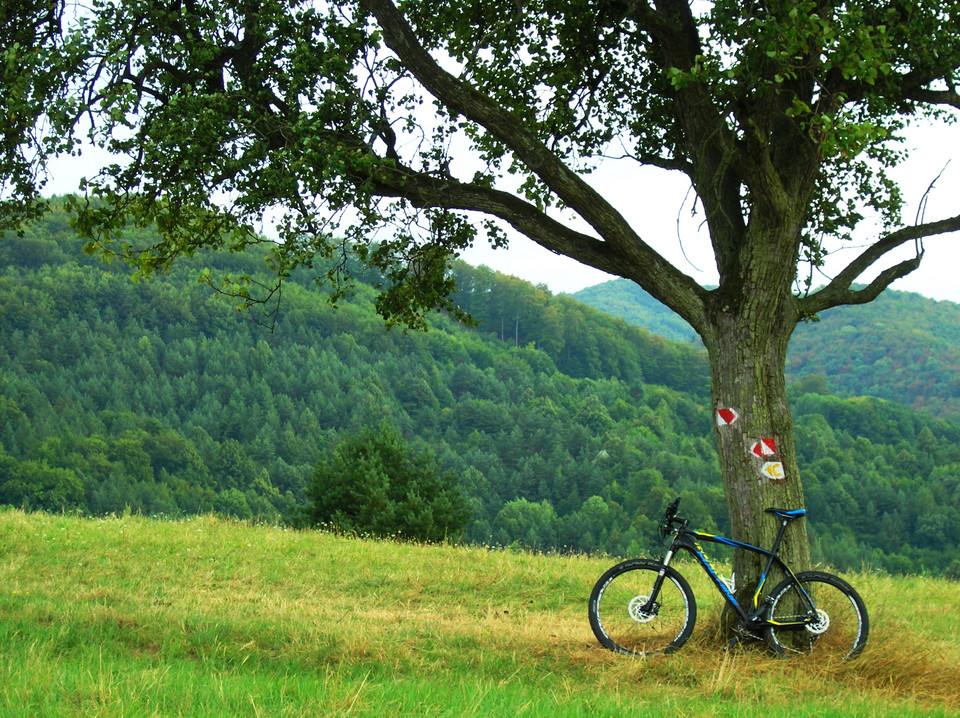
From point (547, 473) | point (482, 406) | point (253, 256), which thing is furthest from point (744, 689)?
point (253, 256)

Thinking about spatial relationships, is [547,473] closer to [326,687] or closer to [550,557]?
[550,557]

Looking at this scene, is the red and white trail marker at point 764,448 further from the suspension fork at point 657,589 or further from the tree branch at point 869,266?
the tree branch at point 869,266

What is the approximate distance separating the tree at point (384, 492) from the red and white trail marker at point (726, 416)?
69.6 ft

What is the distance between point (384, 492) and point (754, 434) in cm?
2402

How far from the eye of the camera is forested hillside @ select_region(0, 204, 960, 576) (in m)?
84.9

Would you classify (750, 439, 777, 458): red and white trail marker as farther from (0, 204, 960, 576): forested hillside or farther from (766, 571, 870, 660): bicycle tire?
(0, 204, 960, 576): forested hillside

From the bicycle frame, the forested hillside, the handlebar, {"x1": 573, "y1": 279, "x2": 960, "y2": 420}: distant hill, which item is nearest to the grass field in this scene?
the bicycle frame

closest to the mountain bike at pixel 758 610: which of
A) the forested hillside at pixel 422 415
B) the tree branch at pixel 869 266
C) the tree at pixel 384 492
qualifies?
the tree branch at pixel 869 266

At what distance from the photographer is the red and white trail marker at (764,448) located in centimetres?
739

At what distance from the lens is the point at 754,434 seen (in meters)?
7.41

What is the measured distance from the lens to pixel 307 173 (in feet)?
25.2

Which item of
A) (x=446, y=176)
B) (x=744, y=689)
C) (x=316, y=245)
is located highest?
(x=446, y=176)

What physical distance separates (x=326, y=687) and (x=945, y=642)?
248 inches

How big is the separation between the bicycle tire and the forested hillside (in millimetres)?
61767
